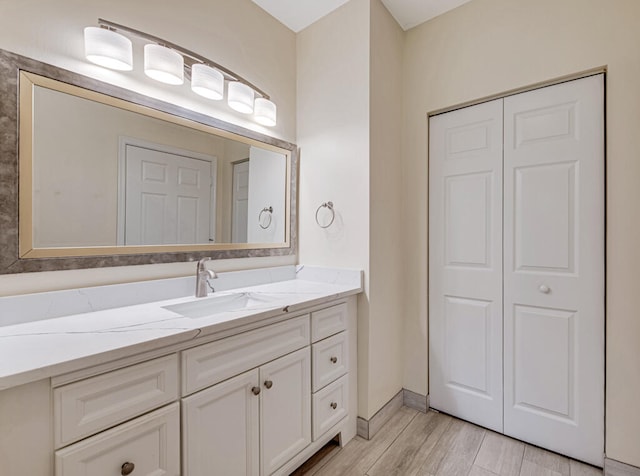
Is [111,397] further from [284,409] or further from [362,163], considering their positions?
[362,163]

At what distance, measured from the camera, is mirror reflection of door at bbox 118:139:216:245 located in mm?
1384

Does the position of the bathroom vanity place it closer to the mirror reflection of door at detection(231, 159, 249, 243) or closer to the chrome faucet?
the chrome faucet

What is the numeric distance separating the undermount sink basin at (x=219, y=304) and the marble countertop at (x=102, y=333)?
0.07 feet

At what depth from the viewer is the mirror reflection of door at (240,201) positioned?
5.95 feet

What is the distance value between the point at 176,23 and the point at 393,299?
193 centimetres

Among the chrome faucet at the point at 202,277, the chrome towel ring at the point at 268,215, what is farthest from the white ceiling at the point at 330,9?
the chrome faucet at the point at 202,277

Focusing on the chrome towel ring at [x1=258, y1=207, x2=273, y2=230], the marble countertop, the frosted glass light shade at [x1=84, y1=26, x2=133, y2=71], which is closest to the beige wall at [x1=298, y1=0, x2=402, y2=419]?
the chrome towel ring at [x1=258, y1=207, x2=273, y2=230]

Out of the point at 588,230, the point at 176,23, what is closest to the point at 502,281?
the point at 588,230

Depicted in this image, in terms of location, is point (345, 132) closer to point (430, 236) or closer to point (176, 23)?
point (430, 236)

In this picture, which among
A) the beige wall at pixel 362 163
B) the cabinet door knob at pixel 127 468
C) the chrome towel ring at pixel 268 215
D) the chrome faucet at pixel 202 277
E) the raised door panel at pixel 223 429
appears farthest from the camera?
the chrome towel ring at pixel 268 215

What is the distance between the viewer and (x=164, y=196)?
1511mm

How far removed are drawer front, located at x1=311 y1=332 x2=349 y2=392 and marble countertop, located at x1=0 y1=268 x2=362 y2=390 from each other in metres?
0.24

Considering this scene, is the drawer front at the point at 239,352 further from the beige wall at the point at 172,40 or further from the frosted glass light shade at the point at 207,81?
the frosted glass light shade at the point at 207,81

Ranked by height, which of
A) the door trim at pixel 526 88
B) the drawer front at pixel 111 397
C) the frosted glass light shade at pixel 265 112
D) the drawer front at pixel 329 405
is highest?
the door trim at pixel 526 88
